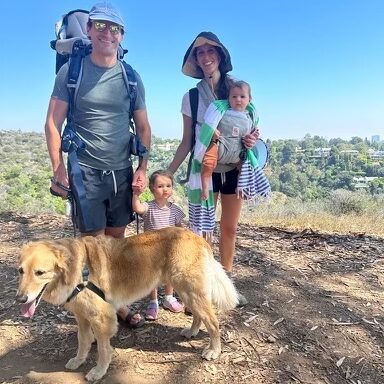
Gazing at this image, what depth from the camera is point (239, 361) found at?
139 inches

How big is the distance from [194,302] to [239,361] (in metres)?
0.68

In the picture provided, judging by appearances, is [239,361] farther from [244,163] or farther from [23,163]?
[23,163]

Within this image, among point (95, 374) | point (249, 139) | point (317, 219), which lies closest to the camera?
point (95, 374)

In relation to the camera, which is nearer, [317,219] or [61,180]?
[61,180]

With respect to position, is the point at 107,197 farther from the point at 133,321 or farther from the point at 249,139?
the point at 249,139

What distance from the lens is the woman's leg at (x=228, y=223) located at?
423cm

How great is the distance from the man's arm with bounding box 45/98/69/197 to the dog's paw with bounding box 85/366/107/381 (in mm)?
1559

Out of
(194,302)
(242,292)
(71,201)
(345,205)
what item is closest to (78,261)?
(71,201)

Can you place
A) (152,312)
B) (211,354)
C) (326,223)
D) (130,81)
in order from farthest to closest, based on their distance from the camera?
(326,223) < (152,312) < (130,81) < (211,354)

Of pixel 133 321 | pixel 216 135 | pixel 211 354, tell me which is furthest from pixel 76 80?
pixel 211 354

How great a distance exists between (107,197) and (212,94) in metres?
1.45

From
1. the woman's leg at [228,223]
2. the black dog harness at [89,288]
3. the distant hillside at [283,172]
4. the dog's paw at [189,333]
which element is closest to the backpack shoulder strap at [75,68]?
the black dog harness at [89,288]

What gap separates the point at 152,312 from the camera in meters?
4.15

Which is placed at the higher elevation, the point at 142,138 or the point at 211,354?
the point at 142,138
